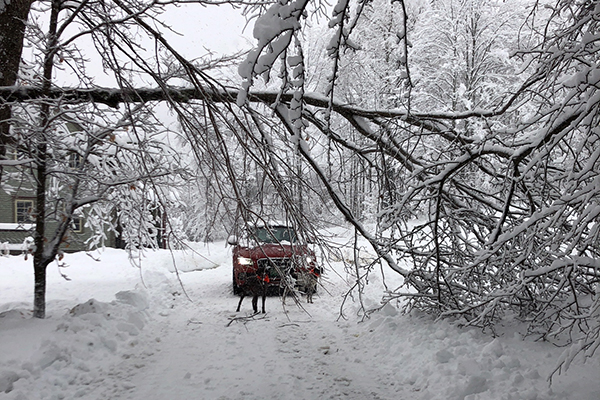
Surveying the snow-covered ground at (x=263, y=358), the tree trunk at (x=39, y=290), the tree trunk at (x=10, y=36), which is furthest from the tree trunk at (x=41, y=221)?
the tree trunk at (x=10, y=36)

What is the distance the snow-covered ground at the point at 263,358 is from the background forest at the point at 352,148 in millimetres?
486

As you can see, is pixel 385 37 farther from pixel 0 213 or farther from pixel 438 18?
pixel 0 213

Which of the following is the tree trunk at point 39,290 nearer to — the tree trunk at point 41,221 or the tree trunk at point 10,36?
the tree trunk at point 41,221

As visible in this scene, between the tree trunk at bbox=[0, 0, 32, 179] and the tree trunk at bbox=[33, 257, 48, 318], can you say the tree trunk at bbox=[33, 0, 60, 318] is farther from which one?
the tree trunk at bbox=[0, 0, 32, 179]

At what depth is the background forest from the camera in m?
2.70

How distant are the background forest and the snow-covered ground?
0.49 m

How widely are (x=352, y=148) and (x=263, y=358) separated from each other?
315cm

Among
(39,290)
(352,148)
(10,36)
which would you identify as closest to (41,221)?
(39,290)

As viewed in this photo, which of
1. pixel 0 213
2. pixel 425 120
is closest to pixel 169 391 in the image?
pixel 425 120

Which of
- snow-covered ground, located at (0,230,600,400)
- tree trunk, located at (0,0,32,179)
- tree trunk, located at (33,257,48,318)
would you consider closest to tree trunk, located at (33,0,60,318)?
tree trunk, located at (33,257,48,318)

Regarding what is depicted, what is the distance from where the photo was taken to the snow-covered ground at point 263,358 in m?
4.17

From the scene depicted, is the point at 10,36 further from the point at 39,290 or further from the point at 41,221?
the point at 39,290

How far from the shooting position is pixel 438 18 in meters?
15.9

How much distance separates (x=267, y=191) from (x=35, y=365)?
3588 millimetres
